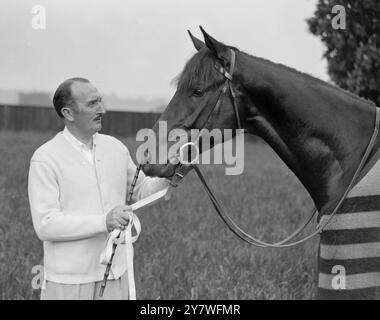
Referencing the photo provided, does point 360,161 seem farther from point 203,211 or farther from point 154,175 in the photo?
point 203,211

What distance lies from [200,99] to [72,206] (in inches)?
31.6

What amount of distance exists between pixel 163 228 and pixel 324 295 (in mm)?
4360

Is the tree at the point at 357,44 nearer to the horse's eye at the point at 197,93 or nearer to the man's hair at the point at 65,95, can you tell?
the horse's eye at the point at 197,93

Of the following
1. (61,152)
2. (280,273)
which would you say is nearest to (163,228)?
(280,273)

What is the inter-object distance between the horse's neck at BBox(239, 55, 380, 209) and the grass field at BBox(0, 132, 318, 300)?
211cm

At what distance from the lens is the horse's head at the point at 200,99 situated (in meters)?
2.49

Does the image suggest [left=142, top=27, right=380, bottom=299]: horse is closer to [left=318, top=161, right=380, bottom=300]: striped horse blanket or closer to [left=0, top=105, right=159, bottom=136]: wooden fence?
[left=318, top=161, right=380, bottom=300]: striped horse blanket

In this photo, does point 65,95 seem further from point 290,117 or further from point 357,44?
point 357,44

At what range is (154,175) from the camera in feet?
8.31

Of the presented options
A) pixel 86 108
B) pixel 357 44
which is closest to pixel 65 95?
pixel 86 108

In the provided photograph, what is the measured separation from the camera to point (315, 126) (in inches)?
100

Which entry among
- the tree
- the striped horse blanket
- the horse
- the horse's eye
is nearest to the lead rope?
Result: the horse

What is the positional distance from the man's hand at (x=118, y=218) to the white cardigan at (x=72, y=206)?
37 millimetres

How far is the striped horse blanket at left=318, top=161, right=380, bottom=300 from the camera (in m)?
2.32
